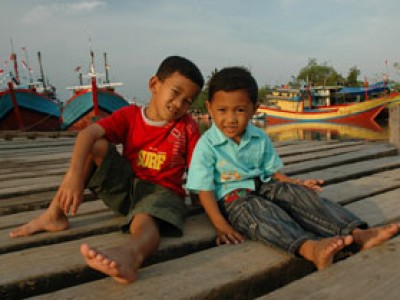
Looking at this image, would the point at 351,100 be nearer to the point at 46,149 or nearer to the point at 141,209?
the point at 46,149

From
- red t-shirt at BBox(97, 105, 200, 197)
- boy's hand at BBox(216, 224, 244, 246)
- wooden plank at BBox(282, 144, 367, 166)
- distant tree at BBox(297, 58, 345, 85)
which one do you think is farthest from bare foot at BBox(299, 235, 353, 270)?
distant tree at BBox(297, 58, 345, 85)

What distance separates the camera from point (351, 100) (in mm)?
36750

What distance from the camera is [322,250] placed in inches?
50.3

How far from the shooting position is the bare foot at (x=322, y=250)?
4.15 feet

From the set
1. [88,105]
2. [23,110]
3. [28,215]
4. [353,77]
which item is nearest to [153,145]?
[28,215]

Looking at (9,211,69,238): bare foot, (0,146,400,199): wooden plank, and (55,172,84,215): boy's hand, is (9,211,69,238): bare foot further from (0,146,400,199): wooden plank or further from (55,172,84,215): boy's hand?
(0,146,400,199): wooden plank

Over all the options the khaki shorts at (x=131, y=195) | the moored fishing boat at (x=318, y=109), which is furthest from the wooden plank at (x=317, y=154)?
the moored fishing boat at (x=318, y=109)

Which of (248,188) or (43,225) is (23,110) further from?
(248,188)

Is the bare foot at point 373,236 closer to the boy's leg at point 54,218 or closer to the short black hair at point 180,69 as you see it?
the short black hair at point 180,69

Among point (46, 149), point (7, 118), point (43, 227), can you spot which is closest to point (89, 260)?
point (43, 227)

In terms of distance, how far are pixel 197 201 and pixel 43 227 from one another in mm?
835

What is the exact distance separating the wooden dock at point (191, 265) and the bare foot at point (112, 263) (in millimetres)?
32

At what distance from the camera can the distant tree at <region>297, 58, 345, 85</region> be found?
47.6m

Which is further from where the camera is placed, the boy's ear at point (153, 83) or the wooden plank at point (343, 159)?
the wooden plank at point (343, 159)
